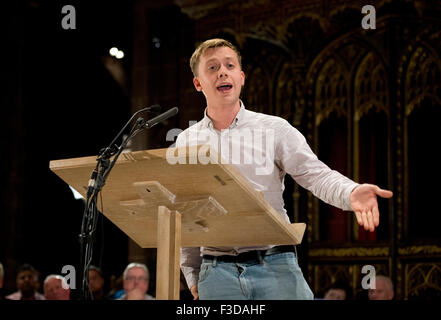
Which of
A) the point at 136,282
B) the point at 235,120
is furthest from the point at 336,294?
the point at 235,120

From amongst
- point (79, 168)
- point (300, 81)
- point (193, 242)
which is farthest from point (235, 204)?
point (300, 81)

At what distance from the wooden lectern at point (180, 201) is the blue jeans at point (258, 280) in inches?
6.9

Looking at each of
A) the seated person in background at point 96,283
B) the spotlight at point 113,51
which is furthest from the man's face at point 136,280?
the spotlight at point 113,51

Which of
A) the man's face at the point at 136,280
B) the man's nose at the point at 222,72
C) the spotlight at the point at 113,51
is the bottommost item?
the man's face at the point at 136,280

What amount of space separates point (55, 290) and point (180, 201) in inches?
208

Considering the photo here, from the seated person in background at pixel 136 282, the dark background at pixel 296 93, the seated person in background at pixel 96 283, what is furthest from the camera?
the seated person in background at pixel 96 283

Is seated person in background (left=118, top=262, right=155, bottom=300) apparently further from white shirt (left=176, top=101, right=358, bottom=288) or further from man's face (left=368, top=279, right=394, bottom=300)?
white shirt (left=176, top=101, right=358, bottom=288)

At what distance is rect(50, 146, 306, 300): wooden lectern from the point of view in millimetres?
2557

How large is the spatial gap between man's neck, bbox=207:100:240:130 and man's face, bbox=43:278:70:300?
15.8 ft

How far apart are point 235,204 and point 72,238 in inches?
348

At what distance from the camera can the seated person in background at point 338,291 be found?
6796 mm

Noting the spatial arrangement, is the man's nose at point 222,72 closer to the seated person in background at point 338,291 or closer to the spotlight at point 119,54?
the seated person in background at point 338,291
